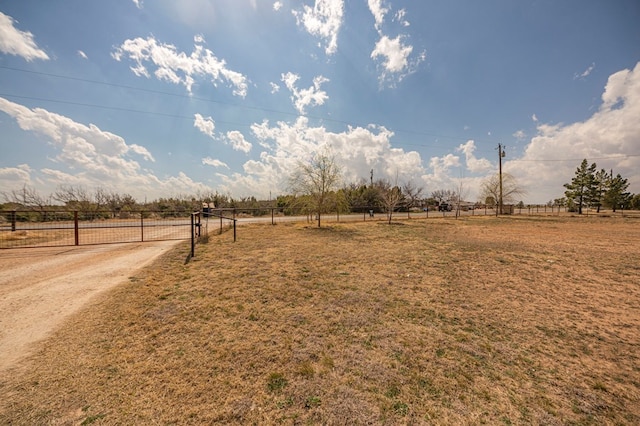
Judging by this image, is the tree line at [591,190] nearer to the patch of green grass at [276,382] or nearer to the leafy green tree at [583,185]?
the leafy green tree at [583,185]

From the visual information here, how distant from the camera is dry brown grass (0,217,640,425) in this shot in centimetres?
212

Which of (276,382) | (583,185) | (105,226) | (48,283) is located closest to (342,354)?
(276,382)

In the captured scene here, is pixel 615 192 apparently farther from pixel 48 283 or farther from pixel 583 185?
pixel 48 283

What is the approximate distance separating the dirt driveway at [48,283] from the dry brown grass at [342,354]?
36cm

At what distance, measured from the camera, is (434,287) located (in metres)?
5.27

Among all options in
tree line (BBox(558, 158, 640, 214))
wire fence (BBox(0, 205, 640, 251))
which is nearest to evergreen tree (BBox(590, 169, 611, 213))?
tree line (BBox(558, 158, 640, 214))

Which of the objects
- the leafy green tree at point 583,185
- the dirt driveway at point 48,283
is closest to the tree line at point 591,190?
the leafy green tree at point 583,185

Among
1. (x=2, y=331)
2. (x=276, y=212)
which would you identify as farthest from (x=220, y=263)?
(x=276, y=212)

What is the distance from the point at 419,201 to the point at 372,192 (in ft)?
42.8

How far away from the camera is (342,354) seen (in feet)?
9.59

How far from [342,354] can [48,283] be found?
657 centimetres

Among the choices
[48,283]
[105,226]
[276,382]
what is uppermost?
[105,226]

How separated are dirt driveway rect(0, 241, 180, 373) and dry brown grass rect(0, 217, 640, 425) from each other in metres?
0.36

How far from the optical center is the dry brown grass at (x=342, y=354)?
212cm
